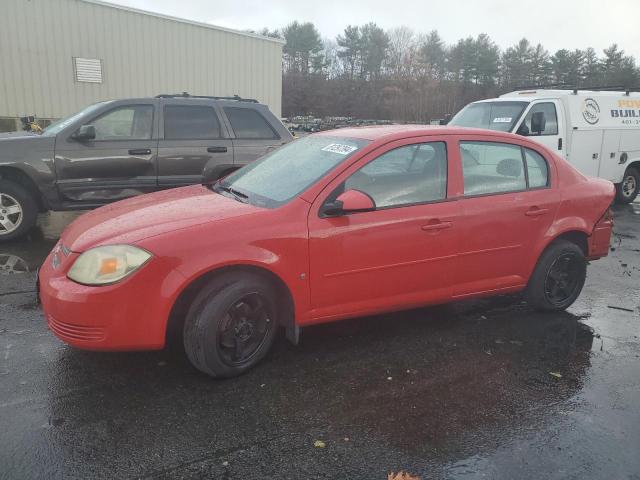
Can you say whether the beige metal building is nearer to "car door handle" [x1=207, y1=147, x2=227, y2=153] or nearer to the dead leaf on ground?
"car door handle" [x1=207, y1=147, x2=227, y2=153]

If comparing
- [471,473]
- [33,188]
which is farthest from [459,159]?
[33,188]

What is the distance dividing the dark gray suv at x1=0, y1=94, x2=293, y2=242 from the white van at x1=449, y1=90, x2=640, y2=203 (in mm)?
4454

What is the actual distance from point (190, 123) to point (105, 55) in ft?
34.6

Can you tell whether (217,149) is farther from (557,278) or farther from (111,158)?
(557,278)

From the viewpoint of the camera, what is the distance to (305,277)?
3.30 m

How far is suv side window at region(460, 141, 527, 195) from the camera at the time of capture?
3.95m

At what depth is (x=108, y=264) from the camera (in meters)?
2.93

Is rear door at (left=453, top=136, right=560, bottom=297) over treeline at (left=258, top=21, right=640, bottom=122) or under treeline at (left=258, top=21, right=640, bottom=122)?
under

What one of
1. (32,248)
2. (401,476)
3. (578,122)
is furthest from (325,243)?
(578,122)

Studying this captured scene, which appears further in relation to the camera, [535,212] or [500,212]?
[535,212]

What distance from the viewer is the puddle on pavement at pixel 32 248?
5.40 metres

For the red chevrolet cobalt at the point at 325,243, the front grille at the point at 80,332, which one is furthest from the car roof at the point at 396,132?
the front grille at the point at 80,332

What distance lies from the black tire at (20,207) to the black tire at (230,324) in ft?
14.3

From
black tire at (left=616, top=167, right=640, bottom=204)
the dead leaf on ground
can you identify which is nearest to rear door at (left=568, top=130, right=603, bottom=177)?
black tire at (left=616, top=167, right=640, bottom=204)
